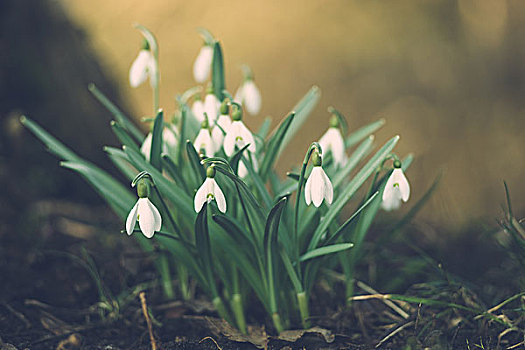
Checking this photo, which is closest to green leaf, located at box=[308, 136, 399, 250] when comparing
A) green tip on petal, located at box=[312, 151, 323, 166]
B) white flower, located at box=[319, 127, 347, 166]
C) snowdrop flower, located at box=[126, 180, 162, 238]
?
white flower, located at box=[319, 127, 347, 166]

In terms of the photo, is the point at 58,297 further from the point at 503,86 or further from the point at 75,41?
the point at 503,86

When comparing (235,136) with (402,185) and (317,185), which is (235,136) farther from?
(402,185)

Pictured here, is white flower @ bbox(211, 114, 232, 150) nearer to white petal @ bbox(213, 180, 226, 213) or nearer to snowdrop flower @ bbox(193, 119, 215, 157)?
snowdrop flower @ bbox(193, 119, 215, 157)

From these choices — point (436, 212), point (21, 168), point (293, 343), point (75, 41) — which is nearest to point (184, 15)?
point (75, 41)

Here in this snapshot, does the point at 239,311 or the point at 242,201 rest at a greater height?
the point at 242,201

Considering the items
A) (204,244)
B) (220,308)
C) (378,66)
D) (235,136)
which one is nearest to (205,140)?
(235,136)

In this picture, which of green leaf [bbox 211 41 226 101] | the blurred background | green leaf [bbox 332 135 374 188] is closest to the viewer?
green leaf [bbox 332 135 374 188]
